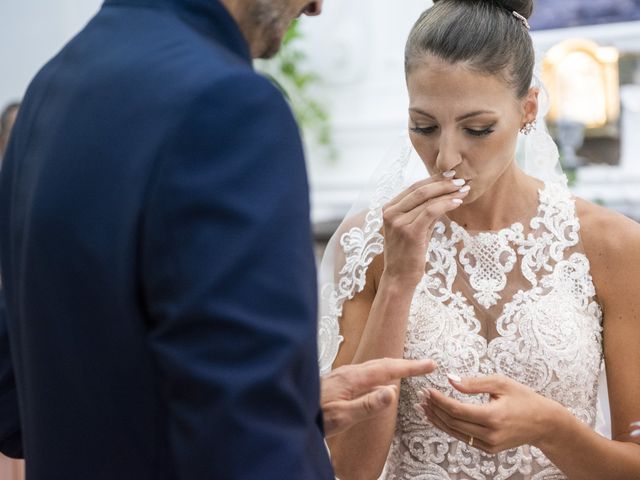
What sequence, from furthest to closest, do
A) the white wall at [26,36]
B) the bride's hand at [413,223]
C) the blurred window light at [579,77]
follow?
the white wall at [26,36]
the blurred window light at [579,77]
the bride's hand at [413,223]

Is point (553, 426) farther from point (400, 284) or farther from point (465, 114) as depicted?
point (465, 114)

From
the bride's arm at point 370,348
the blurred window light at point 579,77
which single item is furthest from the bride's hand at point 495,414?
the blurred window light at point 579,77

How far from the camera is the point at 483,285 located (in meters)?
2.38

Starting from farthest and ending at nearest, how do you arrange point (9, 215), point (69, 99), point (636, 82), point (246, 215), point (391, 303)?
point (636, 82) < point (391, 303) < point (9, 215) < point (69, 99) < point (246, 215)

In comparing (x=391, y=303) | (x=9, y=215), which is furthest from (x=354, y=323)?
(x=9, y=215)

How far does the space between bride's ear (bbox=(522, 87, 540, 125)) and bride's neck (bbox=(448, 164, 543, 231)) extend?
136mm

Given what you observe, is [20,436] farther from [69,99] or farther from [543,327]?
[543,327]

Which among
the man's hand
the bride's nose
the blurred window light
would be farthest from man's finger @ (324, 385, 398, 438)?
the blurred window light

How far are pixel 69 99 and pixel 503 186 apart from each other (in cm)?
138

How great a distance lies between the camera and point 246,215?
43.7 inches

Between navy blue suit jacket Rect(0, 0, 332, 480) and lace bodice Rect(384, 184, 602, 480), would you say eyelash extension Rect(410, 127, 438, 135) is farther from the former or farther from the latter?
navy blue suit jacket Rect(0, 0, 332, 480)

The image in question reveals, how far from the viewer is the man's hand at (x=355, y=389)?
1459mm

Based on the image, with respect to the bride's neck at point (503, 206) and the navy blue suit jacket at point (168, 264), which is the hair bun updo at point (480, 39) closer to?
the bride's neck at point (503, 206)

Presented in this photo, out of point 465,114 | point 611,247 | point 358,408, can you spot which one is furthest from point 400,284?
point 358,408
